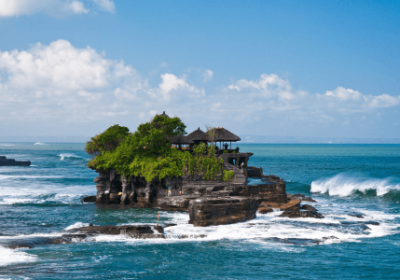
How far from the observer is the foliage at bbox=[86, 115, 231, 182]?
3919 cm

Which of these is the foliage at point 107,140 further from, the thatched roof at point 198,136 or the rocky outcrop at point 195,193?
the thatched roof at point 198,136

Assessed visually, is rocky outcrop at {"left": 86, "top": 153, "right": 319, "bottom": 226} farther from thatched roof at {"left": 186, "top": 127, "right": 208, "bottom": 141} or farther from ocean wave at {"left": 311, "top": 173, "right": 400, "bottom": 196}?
ocean wave at {"left": 311, "top": 173, "right": 400, "bottom": 196}

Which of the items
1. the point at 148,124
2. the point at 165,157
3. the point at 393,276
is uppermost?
the point at 148,124

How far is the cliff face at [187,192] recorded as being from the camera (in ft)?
109

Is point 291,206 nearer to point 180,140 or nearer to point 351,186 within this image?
point 180,140

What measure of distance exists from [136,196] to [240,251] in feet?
63.6

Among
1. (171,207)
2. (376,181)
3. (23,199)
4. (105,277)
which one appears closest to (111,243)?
(105,277)

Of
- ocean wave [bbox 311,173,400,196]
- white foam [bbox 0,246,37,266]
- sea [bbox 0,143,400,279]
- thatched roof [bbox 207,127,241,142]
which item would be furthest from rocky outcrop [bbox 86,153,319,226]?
ocean wave [bbox 311,173,400,196]

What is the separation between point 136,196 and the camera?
1623 inches

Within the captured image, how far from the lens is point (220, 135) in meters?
44.1

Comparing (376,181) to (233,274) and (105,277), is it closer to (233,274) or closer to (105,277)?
(233,274)

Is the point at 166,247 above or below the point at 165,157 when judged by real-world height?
below

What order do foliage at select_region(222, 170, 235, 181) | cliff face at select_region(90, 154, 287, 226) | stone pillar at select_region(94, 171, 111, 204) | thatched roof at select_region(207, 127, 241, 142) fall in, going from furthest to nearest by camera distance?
thatched roof at select_region(207, 127, 241, 142) < stone pillar at select_region(94, 171, 111, 204) < foliage at select_region(222, 170, 235, 181) < cliff face at select_region(90, 154, 287, 226)

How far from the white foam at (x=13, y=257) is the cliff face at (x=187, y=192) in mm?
15391
